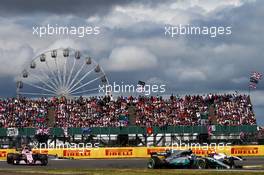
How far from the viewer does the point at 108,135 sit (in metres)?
68.1

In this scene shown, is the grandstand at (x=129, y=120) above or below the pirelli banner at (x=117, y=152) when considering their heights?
above

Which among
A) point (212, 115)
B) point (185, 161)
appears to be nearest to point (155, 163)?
point (185, 161)

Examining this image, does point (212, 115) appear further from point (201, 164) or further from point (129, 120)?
point (201, 164)

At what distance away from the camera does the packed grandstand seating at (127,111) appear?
233 ft

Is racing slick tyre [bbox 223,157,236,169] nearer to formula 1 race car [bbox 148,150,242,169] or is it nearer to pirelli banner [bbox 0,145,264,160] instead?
formula 1 race car [bbox 148,150,242,169]

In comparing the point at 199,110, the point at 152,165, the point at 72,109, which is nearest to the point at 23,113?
the point at 72,109

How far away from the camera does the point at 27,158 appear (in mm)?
41125

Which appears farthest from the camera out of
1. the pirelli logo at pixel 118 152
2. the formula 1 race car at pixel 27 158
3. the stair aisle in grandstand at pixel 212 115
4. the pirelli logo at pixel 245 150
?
the stair aisle in grandstand at pixel 212 115

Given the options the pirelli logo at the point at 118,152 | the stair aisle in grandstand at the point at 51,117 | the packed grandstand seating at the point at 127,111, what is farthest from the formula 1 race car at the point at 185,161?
the stair aisle in grandstand at the point at 51,117

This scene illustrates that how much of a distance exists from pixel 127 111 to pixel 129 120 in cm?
193

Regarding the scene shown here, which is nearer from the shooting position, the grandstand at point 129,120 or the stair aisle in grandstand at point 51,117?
the grandstand at point 129,120

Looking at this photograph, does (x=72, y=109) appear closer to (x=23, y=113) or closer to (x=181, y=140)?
(x=23, y=113)

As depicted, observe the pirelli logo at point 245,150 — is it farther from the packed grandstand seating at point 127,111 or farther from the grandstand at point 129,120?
the packed grandstand seating at point 127,111

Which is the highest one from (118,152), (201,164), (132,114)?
(132,114)
